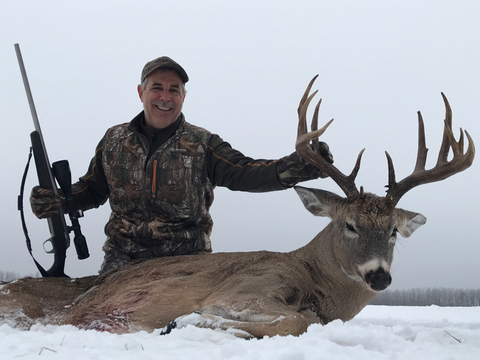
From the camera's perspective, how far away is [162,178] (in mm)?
5457

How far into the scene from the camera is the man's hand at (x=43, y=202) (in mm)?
5520

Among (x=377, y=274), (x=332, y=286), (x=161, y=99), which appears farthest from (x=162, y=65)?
(x=377, y=274)

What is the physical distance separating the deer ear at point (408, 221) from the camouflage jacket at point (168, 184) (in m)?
1.38

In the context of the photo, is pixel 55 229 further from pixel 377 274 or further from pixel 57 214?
pixel 377 274

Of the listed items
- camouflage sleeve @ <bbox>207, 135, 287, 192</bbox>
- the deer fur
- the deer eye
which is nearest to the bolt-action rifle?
the deer fur

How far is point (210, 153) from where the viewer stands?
5730 mm

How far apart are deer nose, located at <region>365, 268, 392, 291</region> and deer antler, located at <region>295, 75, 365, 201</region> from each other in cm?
83

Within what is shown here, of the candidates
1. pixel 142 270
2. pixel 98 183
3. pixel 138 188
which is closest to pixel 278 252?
pixel 142 270

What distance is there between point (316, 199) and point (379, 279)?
1210 mm

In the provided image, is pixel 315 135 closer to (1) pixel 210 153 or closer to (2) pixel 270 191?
(2) pixel 270 191

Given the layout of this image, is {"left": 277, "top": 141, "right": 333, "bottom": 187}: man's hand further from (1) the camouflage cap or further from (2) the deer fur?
→ (1) the camouflage cap

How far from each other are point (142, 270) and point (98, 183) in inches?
73.6

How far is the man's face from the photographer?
591cm

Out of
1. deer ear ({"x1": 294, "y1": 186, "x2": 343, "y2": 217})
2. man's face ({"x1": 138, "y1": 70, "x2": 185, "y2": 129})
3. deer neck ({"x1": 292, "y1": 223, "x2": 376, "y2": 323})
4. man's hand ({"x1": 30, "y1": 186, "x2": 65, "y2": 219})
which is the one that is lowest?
deer neck ({"x1": 292, "y1": 223, "x2": 376, "y2": 323})
